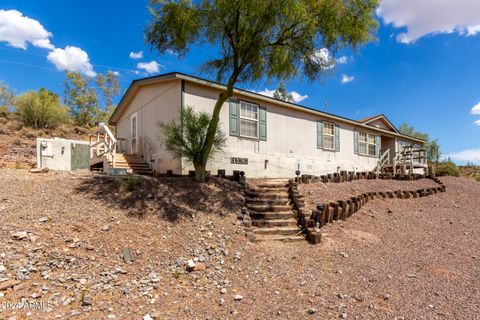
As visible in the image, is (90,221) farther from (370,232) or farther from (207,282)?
(370,232)

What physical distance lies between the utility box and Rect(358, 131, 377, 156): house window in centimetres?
1569

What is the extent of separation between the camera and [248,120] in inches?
451

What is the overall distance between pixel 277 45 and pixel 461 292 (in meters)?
6.92

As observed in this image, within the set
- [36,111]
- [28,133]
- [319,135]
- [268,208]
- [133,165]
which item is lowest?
[268,208]

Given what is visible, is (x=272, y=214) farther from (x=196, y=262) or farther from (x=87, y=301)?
(x=87, y=301)

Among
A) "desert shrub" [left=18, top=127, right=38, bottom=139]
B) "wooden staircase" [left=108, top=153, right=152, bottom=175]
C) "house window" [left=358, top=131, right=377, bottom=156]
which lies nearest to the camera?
"wooden staircase" [left=108, top=153, right=152, bottom=175]

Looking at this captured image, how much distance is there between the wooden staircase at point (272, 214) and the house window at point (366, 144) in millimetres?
10218

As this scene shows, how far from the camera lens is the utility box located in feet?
41.9

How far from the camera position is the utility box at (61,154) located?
503 inches

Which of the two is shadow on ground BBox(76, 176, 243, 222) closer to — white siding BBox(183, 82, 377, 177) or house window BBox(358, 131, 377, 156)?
white siding BBox(183, 82, 377, 177)

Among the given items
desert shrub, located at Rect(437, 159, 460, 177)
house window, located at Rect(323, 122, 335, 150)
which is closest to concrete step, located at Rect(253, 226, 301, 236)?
house window, located at Rect(323, 122, 335, 150)

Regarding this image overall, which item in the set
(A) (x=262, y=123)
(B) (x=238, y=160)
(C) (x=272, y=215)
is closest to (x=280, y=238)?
(C) (x=272, y=215)

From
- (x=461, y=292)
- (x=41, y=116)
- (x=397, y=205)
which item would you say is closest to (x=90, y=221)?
(x=461, y=292)

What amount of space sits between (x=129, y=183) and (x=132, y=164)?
4733 mm
